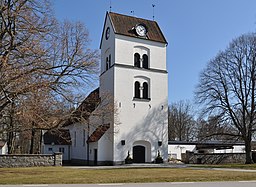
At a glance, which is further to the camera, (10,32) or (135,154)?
(135,154)

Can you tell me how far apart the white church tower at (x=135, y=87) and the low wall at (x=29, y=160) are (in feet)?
16.6

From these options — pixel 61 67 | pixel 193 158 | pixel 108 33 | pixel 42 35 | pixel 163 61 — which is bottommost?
pixel 193 158

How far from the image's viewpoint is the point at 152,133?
118ft

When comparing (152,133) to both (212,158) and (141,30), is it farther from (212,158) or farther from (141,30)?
(141,30)

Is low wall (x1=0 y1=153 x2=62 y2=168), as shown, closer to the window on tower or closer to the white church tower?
the white church tower

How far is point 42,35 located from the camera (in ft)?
65.5

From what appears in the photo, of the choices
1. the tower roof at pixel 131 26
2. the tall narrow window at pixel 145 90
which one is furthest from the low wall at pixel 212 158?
the tower roof at pixel 131 26

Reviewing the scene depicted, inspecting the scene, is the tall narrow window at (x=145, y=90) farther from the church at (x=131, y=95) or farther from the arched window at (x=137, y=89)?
the arched window at (x=137, y=89)

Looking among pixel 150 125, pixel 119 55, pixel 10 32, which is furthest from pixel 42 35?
pixel 150 125

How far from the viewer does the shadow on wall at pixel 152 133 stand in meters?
34.9

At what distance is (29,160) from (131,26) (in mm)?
18173

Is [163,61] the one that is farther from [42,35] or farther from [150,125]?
[42,35]

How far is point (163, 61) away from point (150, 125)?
767 cm

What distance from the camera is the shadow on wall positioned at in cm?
3485
